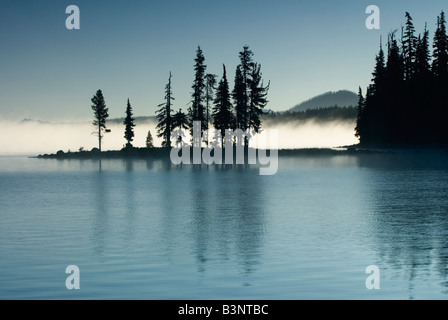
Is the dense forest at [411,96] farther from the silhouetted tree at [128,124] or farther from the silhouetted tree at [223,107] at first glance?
the silhouetted tree at [128,124]

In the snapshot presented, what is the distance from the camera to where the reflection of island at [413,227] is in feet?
52.6

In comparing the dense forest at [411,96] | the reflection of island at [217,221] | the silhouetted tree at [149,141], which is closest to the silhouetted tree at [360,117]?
the dense forest at [411,96]

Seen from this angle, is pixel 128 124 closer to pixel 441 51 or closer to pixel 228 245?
pixel 441 51

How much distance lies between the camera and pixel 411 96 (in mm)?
103688

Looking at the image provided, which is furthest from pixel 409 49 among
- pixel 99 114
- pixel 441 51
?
pixel 99 114

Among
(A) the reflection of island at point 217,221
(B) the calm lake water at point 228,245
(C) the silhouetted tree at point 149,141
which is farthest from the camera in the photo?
(C) the silhouetted tree at point 149,141

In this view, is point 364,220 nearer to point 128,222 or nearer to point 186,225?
point 186,225

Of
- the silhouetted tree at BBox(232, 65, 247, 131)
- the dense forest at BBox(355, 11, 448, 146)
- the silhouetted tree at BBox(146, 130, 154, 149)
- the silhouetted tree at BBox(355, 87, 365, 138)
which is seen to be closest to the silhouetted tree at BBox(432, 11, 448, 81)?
the dense forest at BBox(355, 11, 448, 146)

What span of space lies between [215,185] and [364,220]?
2357 cm

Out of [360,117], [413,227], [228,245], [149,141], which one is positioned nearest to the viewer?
[228,245]

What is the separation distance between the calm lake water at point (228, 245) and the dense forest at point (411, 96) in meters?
65.9

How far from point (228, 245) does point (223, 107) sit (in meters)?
86.1
